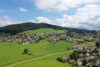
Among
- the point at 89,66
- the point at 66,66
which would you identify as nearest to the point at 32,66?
the point at 66,66

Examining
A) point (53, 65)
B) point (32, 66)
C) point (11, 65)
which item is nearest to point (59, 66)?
point (53, 65)

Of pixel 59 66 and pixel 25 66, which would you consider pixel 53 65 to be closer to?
pixel 59 66

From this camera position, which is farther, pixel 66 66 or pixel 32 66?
pixel 66 66

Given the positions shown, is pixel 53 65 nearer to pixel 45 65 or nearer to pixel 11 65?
pixel 45 65

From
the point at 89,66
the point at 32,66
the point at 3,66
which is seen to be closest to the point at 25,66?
the point at 32,66

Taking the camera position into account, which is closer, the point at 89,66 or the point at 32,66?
the point at 32,66

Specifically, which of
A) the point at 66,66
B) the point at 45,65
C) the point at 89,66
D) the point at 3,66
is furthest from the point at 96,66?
the point at 3,66

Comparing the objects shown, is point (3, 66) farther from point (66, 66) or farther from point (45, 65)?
point (66, 66)
